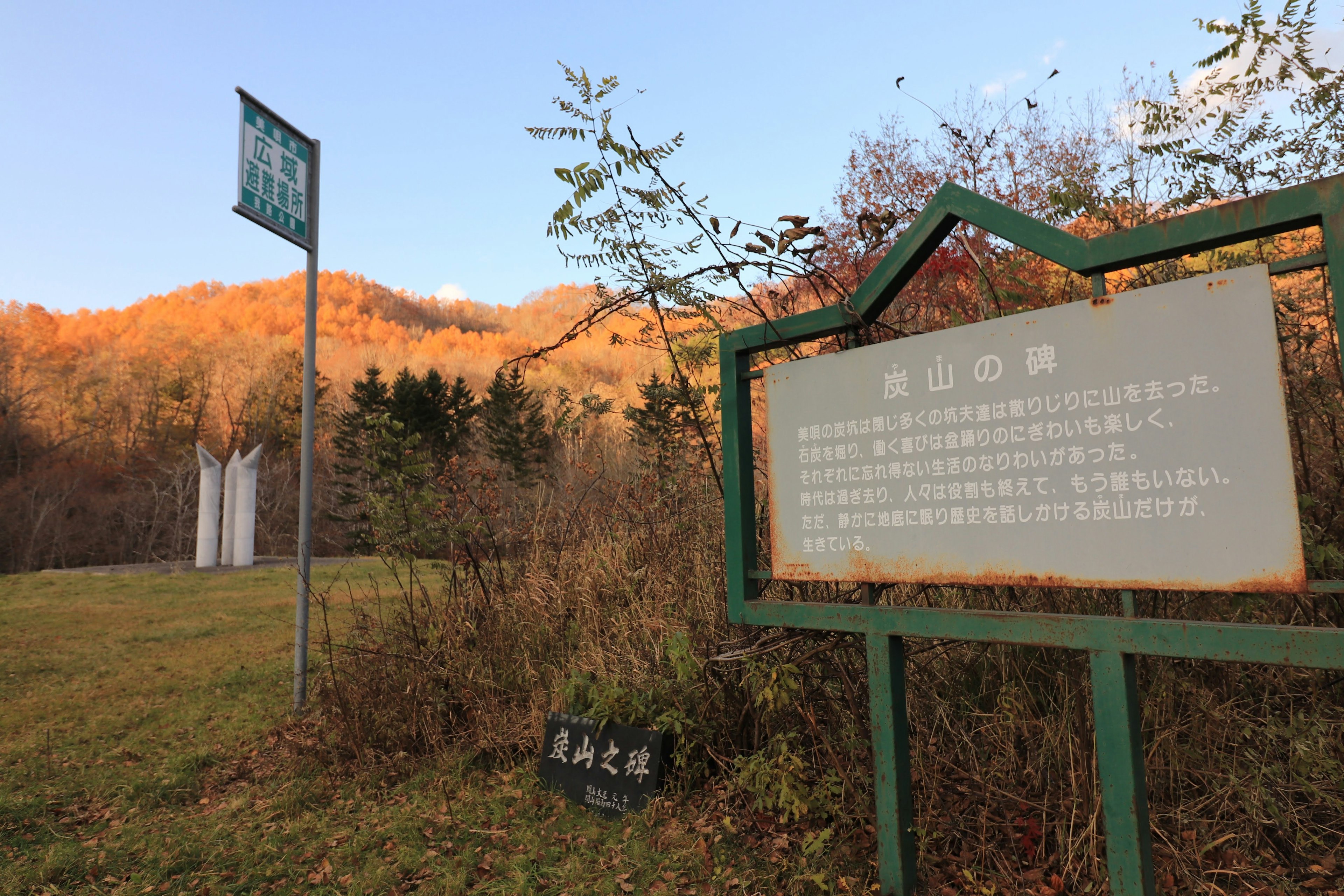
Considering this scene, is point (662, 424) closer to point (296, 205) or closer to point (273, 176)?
point (296, 205)

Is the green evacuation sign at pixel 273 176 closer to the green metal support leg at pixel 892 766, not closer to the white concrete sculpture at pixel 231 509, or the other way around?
the green metal support leg at pixel 892 766

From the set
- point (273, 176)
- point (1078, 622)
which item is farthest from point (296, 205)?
point (1078, 622)

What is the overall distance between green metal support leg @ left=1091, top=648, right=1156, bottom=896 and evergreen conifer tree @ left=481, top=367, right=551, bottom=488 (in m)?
29.7

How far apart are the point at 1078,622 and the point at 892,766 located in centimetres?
83

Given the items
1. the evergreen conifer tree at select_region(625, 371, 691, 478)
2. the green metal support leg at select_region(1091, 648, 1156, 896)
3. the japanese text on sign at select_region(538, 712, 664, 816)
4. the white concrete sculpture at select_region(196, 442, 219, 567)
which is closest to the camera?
the green metal support leg at select_region(1091, 648, 1156, 896)

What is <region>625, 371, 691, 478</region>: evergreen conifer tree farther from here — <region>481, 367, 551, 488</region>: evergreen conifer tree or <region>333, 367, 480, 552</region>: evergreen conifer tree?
<region>481, 367, 551, 488</region>: evergreen conifer tree

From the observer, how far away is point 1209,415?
6.88ft

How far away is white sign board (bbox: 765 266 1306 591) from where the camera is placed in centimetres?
205

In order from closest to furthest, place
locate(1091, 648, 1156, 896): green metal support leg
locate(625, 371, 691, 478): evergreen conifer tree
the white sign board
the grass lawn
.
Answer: the white sign board, locate(1091, 648, 1156, 896): green metal support leg, the grass lawn, locate(625, 371, 691, 478): evergreen conifer tree

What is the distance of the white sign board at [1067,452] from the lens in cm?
205

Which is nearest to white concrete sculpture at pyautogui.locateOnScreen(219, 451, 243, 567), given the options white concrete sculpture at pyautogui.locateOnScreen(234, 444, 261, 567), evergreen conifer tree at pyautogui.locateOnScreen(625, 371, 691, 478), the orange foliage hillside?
white concrete sculpture at pyautogui.locateOnScreen(234, 444, 261, 567)

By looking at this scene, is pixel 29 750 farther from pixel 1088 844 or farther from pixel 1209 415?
pixel 1209 415

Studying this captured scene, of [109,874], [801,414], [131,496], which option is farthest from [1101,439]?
[131,496]

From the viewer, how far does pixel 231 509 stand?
786 inches
